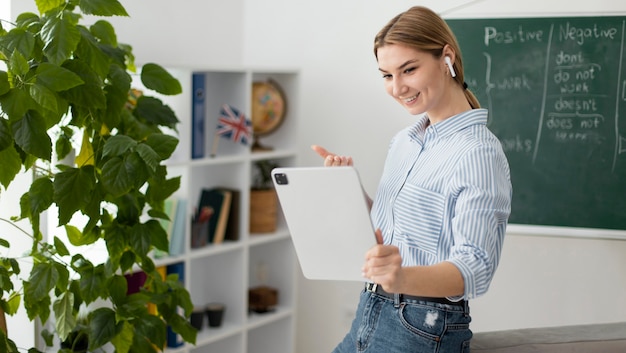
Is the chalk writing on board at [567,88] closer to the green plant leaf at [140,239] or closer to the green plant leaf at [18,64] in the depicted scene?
the green plant leaf at [140,239]

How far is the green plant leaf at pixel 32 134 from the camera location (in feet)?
5.82

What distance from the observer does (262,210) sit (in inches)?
141

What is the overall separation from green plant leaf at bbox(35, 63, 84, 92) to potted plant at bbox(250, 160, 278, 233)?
5.87 feet

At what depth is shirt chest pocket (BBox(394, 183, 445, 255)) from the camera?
61.0 inches

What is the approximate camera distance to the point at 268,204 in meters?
3.58

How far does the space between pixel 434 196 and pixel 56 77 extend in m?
0.88

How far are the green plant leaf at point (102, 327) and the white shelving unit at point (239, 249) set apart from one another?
98 centimetres

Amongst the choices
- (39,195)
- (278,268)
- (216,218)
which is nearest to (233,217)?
(216,218)

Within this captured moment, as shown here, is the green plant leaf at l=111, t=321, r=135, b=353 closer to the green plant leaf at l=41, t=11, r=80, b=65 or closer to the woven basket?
the green plant leaf at l=41, t=11, r=80, b=65

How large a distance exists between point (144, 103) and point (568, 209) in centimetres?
169

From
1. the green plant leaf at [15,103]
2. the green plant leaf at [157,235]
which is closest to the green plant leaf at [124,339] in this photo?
the green plant leaf at [157,235]

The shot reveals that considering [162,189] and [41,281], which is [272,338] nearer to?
[162,189]

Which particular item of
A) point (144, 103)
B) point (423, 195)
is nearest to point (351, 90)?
point (144, 103)

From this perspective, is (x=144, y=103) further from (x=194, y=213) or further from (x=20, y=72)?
(x=194, y=213)
